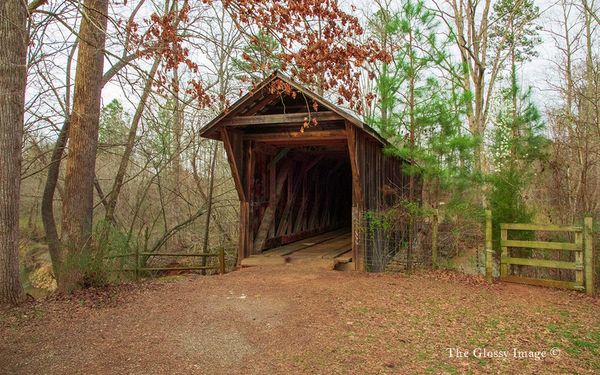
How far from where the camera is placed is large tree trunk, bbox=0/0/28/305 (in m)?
5.79

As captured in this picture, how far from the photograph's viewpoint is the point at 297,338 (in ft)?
15.6

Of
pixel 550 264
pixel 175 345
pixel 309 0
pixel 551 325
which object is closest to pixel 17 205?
pixel 175 345

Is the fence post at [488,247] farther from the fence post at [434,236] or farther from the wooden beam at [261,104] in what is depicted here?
the wooden beam at [261,104]

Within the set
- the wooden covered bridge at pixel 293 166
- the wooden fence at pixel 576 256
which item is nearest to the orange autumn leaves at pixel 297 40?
the wooden covered bridge at pixel 293 166

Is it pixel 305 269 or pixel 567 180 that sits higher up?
pixel 567 180

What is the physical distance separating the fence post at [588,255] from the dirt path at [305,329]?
38cm

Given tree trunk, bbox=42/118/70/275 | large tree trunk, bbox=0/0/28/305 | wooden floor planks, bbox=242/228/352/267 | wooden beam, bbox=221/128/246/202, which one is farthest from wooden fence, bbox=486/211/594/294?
tree trunk, bbox=42/118/70/275

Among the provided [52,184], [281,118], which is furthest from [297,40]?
[52,184]

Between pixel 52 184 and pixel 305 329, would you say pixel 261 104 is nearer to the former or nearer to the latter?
pixel 305 329

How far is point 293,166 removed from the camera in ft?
37.3

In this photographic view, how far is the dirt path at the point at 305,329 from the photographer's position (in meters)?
4.04

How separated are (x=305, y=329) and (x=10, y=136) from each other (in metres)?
5.00

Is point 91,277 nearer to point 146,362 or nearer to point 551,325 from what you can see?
point 146,362

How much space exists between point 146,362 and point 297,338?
5.39 ft
